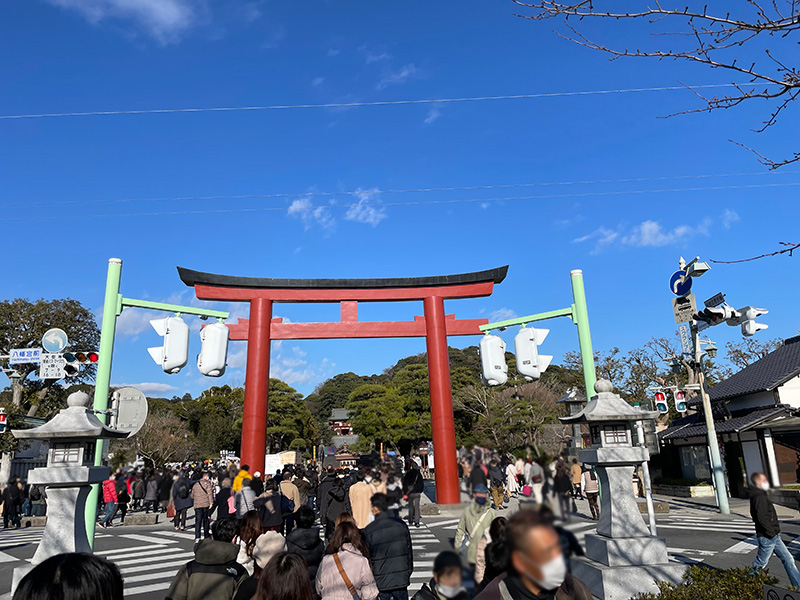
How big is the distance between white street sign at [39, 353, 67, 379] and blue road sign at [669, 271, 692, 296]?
15.4m

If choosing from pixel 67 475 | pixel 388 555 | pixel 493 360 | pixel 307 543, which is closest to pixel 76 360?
pixel 67 475

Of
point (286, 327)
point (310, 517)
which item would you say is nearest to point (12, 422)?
point (286, 327)

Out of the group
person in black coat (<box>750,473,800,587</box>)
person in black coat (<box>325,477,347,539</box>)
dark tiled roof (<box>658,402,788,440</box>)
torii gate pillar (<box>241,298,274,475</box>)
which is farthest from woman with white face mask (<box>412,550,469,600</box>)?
dark tiled roof (<box>658,402,788,440</box>)

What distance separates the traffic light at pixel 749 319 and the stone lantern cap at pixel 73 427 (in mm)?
9144

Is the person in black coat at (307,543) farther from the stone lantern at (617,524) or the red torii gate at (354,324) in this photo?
the red torii gate at (354,324)

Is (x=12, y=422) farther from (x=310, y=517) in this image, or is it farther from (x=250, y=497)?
(x=310, y=517)

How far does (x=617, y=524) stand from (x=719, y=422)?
1606 cm

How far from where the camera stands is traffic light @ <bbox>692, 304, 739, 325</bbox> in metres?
8.79

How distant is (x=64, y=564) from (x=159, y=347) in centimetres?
1091

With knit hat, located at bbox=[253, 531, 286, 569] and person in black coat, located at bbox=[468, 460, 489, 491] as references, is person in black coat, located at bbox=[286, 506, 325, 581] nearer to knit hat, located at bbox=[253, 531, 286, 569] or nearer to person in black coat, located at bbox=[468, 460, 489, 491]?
knit hat, located at bbox=[253, 531, 286, 569]

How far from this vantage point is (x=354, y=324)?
16.1 meters

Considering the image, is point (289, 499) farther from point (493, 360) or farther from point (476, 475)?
point (476, 475)

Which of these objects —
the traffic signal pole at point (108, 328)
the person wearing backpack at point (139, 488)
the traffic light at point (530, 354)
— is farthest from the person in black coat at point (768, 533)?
the person wearing backpack at point (139, 488)

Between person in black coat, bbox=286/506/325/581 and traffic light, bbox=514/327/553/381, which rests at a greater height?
traffic light, bbox=514/327/553/381
